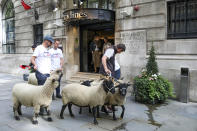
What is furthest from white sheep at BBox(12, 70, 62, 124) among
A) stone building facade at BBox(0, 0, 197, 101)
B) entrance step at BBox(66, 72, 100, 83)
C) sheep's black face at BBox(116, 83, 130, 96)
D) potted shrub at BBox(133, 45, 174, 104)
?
entrance step at BBox(66, 72, 100, 83)

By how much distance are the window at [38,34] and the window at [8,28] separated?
13.4ft

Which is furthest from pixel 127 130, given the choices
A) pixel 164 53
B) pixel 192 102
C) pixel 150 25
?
pixel 150 25

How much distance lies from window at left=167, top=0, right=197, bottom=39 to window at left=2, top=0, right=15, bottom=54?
14.3 m

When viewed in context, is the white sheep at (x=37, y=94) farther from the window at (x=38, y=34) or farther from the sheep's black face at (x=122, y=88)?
the window at (x=38, y=34)

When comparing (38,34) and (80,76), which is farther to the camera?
(38,34)

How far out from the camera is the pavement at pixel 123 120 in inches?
171

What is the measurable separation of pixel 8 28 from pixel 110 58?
15.9m

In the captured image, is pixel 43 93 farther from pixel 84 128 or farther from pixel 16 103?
pixel 84 128

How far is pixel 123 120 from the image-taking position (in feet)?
15.9

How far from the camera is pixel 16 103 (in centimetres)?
471

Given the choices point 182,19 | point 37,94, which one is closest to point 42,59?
point 37,94

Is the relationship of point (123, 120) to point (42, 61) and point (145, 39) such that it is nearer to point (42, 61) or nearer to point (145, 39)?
point (42, 61)

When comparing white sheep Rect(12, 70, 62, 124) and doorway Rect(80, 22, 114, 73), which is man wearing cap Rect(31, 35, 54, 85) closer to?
white sheep Rect(12, 70, 62, 124)

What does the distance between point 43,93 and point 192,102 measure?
5413mm
